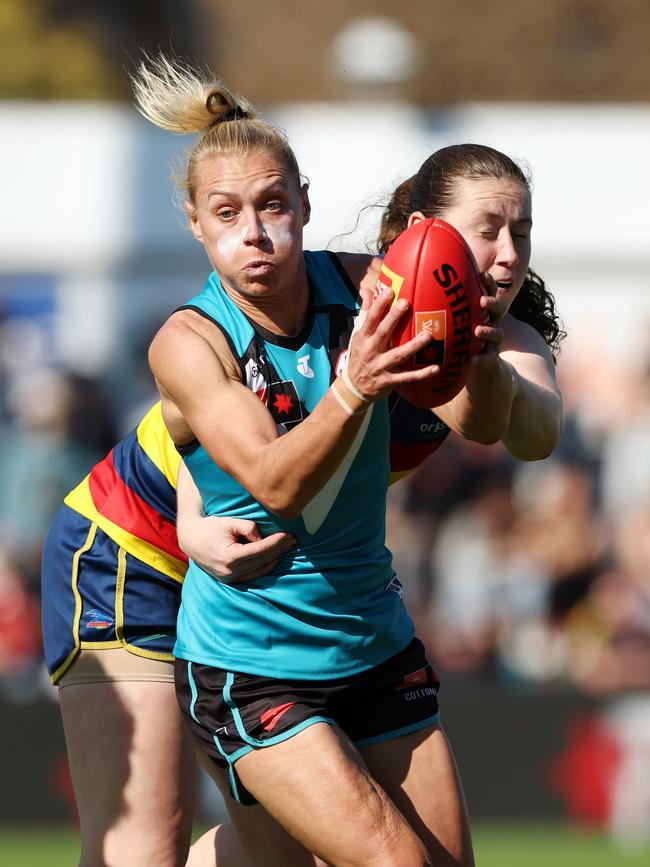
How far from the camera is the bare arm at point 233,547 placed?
3521 millimetres

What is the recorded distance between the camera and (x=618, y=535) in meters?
8.75

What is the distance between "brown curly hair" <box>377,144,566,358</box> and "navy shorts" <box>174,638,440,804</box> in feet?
3.24

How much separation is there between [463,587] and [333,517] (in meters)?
5.07

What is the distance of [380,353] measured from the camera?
314 cm

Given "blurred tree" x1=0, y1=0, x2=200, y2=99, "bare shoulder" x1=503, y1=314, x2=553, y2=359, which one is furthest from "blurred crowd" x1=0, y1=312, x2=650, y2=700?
"blurred tree" x1=0, y1=0, x2=200, y2=99

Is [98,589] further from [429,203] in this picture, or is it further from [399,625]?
[429,203]

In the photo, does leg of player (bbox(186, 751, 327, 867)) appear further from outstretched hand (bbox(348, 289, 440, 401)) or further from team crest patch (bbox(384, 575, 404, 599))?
outstretched hand (bbox(348, 289, 440, 401))

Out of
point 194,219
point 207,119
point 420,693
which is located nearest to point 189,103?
point 207,119

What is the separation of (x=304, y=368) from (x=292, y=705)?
794 millimetres

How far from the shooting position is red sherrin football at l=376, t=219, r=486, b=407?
3211mm

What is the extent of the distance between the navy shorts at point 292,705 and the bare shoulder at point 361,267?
0.93 m

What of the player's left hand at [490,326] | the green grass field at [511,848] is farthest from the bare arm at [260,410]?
the green grass field at [511,848]

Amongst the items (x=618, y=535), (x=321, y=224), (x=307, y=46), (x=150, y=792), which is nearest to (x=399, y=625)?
(x=150, y=792)

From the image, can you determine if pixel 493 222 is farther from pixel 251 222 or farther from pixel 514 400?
pixel 251 222
